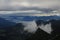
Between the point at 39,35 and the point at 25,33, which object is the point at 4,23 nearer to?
the point at 25,33

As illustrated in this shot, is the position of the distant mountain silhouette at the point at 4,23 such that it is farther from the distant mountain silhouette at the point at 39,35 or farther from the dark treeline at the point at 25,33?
the distant mountain silhouette at the point at 39,35

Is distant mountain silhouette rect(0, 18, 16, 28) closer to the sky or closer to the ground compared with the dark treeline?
closer to the sky

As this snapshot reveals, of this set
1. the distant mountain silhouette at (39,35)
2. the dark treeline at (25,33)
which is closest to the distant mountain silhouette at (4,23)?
the dark treeline at (25,33)

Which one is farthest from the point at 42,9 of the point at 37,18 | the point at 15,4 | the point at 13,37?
the point at 13,37

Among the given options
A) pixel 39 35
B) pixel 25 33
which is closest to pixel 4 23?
pixel 25 33

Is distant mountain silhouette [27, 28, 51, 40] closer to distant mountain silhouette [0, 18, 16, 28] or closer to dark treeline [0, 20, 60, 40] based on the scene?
dark treeline [0, 20, 60, 40]

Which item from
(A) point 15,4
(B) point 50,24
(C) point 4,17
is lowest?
(B) point 50,24

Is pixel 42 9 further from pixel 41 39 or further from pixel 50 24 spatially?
pixel 41 39

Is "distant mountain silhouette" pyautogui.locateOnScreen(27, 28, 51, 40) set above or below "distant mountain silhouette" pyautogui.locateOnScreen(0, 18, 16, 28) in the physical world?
below

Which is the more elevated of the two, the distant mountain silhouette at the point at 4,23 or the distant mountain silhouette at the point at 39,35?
the distant mountain silhouette at the point at 4,23

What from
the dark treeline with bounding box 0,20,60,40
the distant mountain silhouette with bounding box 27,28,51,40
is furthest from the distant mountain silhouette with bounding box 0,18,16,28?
the distant mountain silhouette with bounding box 27,28,51,40

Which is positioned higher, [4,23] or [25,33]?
[4,23]
